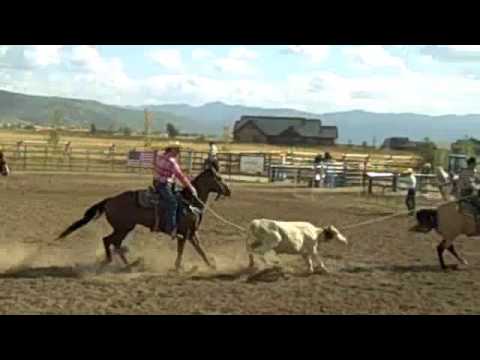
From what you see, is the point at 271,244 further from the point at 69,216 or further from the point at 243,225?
the point at 69,216

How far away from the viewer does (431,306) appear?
26.5 ft

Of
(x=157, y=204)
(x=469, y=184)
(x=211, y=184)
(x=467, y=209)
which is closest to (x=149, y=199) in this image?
(x=157, y=204)

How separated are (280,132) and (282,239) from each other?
95.8 metres

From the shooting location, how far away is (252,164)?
37188 mm

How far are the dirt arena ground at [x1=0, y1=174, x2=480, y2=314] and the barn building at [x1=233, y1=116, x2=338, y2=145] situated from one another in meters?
85.1

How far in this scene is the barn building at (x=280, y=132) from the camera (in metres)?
102

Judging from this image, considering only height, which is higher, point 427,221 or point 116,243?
point 427,221

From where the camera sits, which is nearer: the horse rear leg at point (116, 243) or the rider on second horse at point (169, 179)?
the rider on second horse at point (169, 179)

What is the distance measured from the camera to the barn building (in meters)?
102

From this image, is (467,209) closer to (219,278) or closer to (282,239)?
(282,239)

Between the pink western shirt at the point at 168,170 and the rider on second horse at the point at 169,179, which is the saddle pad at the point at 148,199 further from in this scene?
the pink western shirt at the point at 168,170

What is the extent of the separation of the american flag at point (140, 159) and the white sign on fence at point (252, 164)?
14.8ft

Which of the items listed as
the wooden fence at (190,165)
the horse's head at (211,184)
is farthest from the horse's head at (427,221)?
the wooden fence at (190,165)
